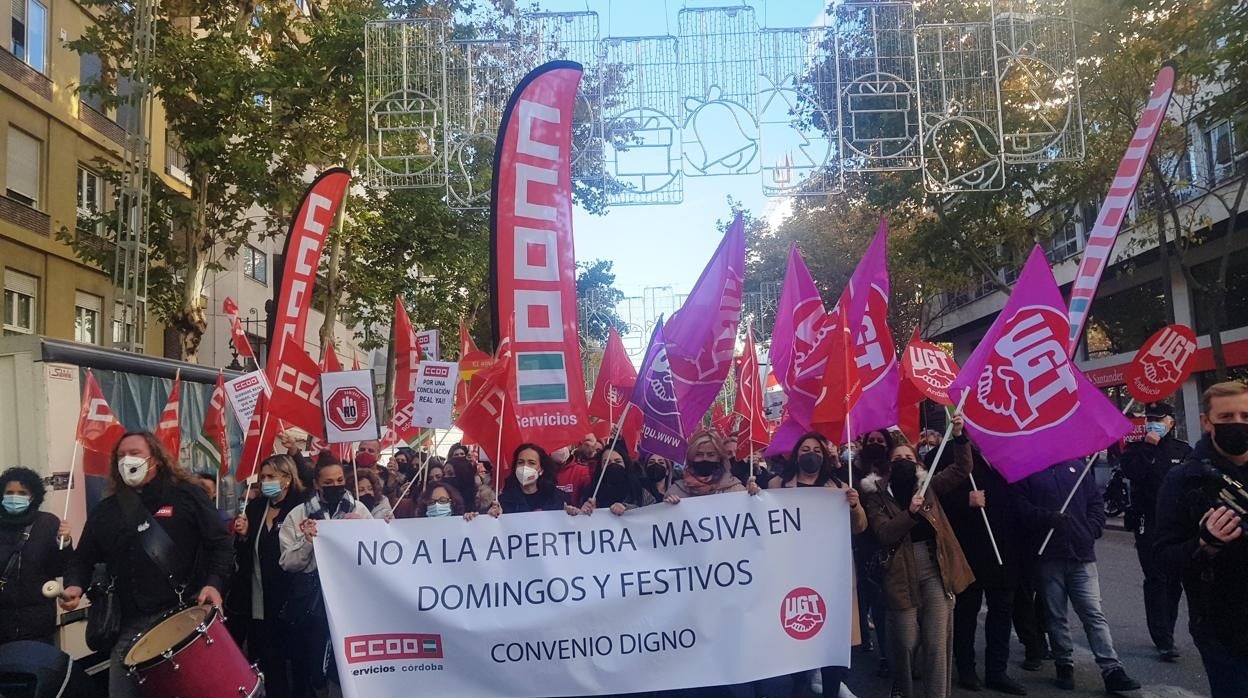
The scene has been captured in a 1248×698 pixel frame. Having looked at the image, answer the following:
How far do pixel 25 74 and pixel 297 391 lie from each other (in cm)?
1394

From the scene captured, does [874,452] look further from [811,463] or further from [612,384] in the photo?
[612,384]

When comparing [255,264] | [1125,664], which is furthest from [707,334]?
[255,264]

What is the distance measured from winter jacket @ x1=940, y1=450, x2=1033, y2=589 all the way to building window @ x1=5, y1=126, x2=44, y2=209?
17867 mm

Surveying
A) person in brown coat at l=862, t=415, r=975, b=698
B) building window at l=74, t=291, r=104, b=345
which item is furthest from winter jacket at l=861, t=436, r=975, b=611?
building window at l=74, t=291, r=104, b=345

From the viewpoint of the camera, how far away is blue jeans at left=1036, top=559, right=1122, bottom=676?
7.06 meters

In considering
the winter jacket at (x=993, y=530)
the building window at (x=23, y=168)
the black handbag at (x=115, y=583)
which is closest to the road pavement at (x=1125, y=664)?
the winter jacket at (x=993, y=530)

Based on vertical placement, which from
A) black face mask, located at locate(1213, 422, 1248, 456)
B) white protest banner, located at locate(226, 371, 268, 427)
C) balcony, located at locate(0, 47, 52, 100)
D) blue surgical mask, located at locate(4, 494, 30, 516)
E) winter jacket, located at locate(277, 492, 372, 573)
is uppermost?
balcony, located at locate(0, 47, 52, 100)

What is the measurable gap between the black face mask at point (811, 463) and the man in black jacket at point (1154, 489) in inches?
105

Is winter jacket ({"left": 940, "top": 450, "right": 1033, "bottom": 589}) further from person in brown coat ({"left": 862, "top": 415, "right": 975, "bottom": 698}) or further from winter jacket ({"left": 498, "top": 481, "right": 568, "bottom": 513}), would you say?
winter jacket ({"left": 498, "top": 481, "right": 568, "bottom": 513})

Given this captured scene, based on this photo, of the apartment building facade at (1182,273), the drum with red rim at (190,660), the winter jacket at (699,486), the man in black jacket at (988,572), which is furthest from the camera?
the apartment building facade at (1182,273)

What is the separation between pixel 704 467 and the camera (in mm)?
6754

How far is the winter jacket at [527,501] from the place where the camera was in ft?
22.5

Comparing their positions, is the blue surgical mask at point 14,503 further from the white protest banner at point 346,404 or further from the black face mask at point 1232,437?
the black face mask at point 1232,437

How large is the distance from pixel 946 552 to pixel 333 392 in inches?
181
